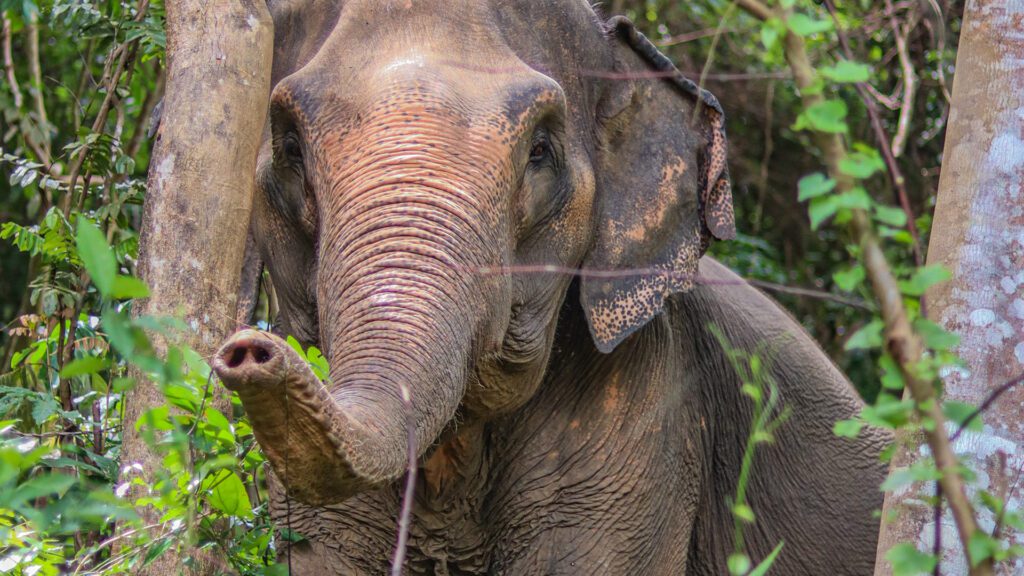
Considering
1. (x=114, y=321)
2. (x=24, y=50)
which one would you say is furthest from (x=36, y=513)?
(x=24, y=50)

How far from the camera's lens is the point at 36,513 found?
204cm

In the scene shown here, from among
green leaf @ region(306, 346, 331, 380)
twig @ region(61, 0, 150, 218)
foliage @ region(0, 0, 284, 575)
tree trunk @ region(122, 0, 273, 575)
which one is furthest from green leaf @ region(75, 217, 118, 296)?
twig @ region(61, 0, 150, 218)

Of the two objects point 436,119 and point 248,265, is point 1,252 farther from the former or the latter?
point 436,119

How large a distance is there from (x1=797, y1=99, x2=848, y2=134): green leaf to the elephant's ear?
5.25 ft

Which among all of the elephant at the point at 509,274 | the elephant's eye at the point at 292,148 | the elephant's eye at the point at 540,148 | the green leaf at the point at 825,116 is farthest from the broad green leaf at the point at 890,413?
the elephant's eye at the point at 292,148

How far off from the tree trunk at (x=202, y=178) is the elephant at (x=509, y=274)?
11 centimetres

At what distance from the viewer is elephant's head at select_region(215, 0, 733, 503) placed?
246 cm

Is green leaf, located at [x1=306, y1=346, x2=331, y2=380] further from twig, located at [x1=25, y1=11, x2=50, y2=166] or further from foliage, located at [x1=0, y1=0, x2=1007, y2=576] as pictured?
twig, located at [x1=25, y1=11, x2=50, y2=166]

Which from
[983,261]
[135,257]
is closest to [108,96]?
[135,257]

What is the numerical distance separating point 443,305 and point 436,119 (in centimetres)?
44

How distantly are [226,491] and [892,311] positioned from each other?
5.01ft

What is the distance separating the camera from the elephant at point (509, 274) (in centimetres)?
285

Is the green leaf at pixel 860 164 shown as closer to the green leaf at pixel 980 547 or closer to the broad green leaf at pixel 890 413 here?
the broad green leaf at pixel 890 413

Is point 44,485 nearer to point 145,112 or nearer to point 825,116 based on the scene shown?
point 825,116
